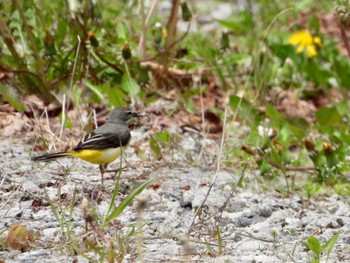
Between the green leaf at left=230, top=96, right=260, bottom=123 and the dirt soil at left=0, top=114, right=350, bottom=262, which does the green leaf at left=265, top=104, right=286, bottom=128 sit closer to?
the green leaf at left=230, top=96, right=260, bottom=123

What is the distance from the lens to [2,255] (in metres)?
4.20

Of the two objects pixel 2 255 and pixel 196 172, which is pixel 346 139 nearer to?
pixel 196 172

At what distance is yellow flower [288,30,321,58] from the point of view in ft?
28.0

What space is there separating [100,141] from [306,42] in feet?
12.1

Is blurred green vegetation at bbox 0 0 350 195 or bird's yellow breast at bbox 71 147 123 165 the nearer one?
bird's yellow breast at bbox 71 147 123 165

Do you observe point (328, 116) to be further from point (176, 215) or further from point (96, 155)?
point (176, 215)

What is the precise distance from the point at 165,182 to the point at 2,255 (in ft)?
4.98

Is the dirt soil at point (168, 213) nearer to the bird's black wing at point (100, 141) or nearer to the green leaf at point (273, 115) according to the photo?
the bird's black wing at point (100, 141)

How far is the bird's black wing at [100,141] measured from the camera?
17.9 feet

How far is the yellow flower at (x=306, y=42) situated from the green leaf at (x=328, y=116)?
1.32m

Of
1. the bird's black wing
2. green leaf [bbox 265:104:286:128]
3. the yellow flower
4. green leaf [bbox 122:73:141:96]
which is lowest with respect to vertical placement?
green leaf [bbox 265:104:286:128]

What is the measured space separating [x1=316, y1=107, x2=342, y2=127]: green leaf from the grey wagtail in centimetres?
193

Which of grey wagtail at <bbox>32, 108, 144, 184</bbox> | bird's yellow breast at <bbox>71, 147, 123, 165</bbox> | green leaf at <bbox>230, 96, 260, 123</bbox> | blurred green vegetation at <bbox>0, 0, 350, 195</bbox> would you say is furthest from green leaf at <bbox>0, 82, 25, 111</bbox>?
green leaf at <bbox>230, 96, 260, 123</bbox>

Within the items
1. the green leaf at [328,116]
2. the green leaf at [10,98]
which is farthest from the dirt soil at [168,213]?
the green leaf at [328,116]
